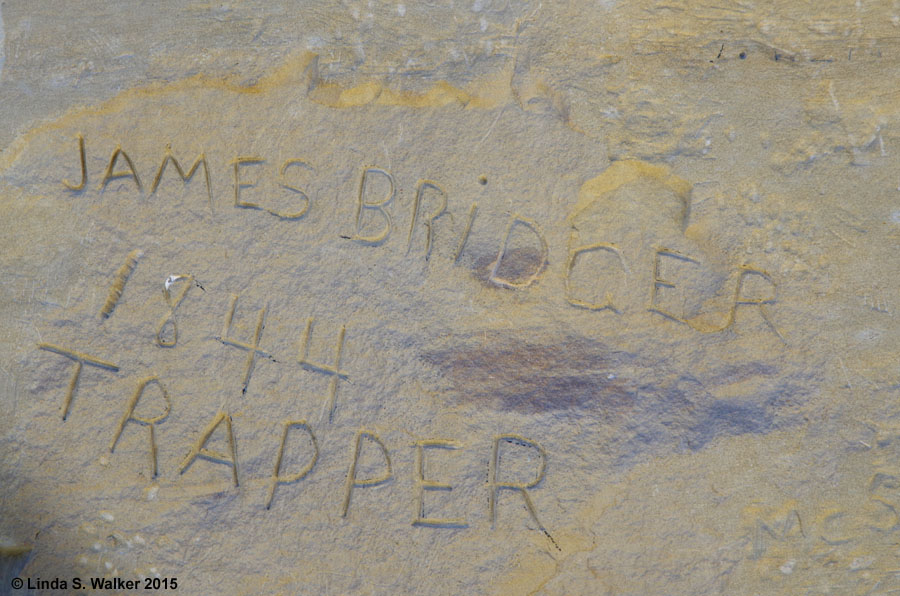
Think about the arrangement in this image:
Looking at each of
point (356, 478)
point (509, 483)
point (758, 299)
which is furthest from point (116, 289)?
point (758, 299)

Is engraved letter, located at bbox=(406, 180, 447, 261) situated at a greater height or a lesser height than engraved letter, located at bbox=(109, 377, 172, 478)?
greater

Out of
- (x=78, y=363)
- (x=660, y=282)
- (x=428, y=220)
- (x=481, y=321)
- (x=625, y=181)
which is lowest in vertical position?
(x=78, y=363)

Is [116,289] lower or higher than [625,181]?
lower

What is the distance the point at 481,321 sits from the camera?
1.96 meters

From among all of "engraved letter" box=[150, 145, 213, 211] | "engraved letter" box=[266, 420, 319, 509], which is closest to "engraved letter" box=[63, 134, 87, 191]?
"engraved letter" box=[150, 145, 213, 211]

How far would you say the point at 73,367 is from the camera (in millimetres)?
1962

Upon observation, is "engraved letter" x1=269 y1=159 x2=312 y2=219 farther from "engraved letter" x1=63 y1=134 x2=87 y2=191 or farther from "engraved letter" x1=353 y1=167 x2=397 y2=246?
"engraved letter" x1=63 y1=134 x2=87 y2=191

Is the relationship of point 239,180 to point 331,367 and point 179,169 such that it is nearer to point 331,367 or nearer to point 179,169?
point 179,169

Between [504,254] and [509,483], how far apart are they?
2.38ft

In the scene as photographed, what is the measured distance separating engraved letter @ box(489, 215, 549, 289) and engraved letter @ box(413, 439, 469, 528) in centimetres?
53

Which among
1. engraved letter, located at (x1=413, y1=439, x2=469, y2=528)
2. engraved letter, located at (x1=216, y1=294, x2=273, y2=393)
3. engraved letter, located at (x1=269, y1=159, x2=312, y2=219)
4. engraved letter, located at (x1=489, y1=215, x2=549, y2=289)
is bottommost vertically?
engraved letter, located at (x1=413, y1=439, x2=469, y2=528)

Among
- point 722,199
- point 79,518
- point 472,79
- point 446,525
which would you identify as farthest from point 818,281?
point 79,518

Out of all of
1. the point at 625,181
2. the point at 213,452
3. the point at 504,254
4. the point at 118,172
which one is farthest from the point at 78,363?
the point at 625,181

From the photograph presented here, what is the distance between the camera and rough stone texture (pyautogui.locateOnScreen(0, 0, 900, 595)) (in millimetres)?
1937
